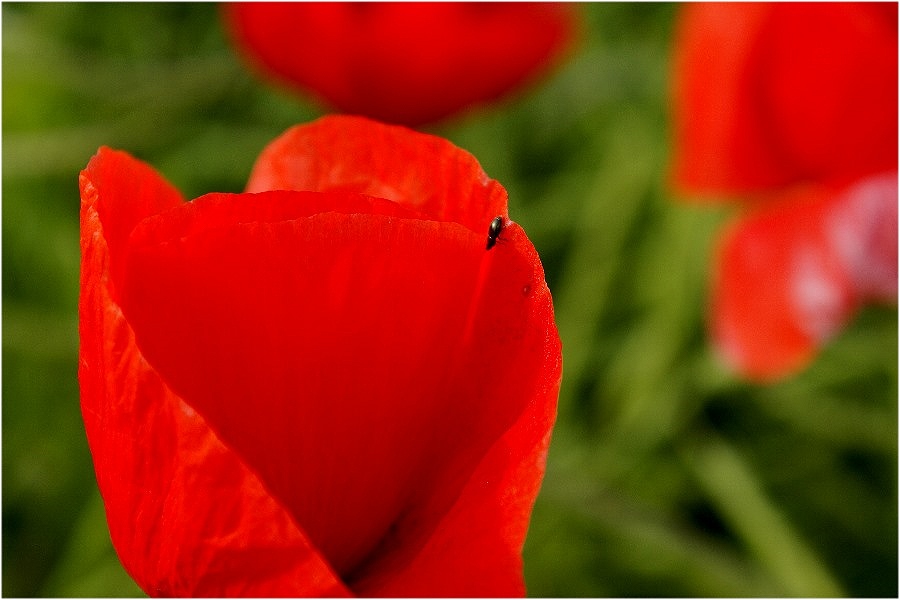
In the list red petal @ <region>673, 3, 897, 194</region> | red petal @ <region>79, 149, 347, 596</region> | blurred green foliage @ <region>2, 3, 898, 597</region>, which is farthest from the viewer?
blurred green foliage @ <region>2, 3, 898, 597</region>

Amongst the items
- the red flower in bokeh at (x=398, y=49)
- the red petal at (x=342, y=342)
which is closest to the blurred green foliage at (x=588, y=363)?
the red flower in bokeh at (x=398, y=49)

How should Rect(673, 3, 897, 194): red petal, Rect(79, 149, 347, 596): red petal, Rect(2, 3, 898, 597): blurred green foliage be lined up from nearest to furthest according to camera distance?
Rect(79, 149, 347, 596): red petal
Rect(673, 3, 897, 194): red petal
Rect(2, 3, 898, 597): blurred green foliage

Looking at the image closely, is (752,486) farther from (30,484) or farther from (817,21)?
(30,484)

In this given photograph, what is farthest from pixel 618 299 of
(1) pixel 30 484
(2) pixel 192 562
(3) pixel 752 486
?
(2) pixel 192 562

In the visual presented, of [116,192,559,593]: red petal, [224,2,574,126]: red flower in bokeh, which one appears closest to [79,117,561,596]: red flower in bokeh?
[116,192,559,593]: red petal

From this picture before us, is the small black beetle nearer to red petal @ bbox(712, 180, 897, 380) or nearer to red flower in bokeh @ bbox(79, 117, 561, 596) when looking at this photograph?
red flower in bokeh @ bbox(79, 117, 561, 596)

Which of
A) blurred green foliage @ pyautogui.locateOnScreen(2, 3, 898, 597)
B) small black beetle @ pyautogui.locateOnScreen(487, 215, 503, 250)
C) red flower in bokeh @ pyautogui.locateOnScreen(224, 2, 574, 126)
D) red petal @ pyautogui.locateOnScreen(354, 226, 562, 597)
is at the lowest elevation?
blurred green foliage @ pyautogui.locateOnScreen(2, 3, 898, 597)

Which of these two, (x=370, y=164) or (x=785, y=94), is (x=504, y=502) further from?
(x=785, y=94)
